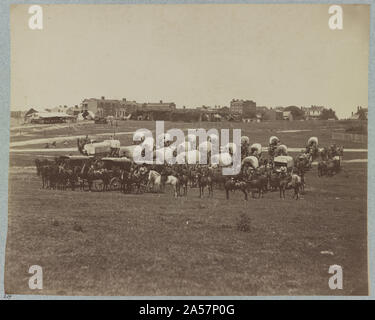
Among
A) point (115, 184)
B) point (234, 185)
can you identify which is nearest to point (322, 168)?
point (234, 185)

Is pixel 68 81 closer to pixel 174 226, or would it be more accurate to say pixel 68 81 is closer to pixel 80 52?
pixel 80 52

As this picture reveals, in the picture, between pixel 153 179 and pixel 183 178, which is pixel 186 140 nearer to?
pixel 183 178

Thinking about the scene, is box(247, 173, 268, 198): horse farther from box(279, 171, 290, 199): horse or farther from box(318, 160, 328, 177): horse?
box(318, 160, 328, 177): horse

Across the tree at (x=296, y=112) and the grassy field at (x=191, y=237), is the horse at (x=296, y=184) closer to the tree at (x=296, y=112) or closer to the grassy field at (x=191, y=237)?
the grassy field at (x=191, y=237)

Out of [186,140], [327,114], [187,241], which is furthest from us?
[186,140]

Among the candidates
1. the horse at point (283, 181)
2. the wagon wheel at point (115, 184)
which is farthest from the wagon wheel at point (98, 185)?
the horse at point (283, 181)
